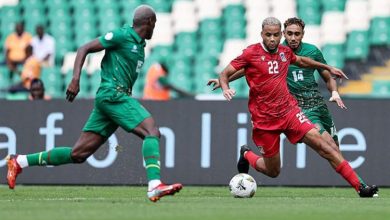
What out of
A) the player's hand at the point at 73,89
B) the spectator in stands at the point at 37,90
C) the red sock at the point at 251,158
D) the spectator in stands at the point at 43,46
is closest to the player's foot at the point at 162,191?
the player's hand at the point at 73,89

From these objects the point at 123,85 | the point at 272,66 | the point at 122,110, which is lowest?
the point at 122,110

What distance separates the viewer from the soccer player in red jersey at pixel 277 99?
37.2 ft

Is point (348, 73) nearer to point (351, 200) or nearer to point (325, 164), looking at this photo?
point (325, 164)

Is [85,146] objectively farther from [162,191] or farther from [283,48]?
[283,48]

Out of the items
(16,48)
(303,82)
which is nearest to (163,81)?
(16,48)

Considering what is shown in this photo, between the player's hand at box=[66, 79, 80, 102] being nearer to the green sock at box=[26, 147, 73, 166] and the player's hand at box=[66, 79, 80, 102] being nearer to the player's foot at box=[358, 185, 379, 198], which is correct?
the green sock at box=[26, 147, 73, 166]

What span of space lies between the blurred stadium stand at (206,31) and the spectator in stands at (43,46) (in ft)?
1.26

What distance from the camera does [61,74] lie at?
21594 millimetres

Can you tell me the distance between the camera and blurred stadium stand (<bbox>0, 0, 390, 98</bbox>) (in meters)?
20.8

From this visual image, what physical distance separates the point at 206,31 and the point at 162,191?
A: 12.2m

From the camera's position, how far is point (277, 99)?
1145cm

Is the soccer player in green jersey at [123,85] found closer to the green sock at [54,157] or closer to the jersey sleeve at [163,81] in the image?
the green sock at [54,157]

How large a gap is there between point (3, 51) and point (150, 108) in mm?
7571

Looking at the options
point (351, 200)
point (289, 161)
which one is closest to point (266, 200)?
point (351, 200)
